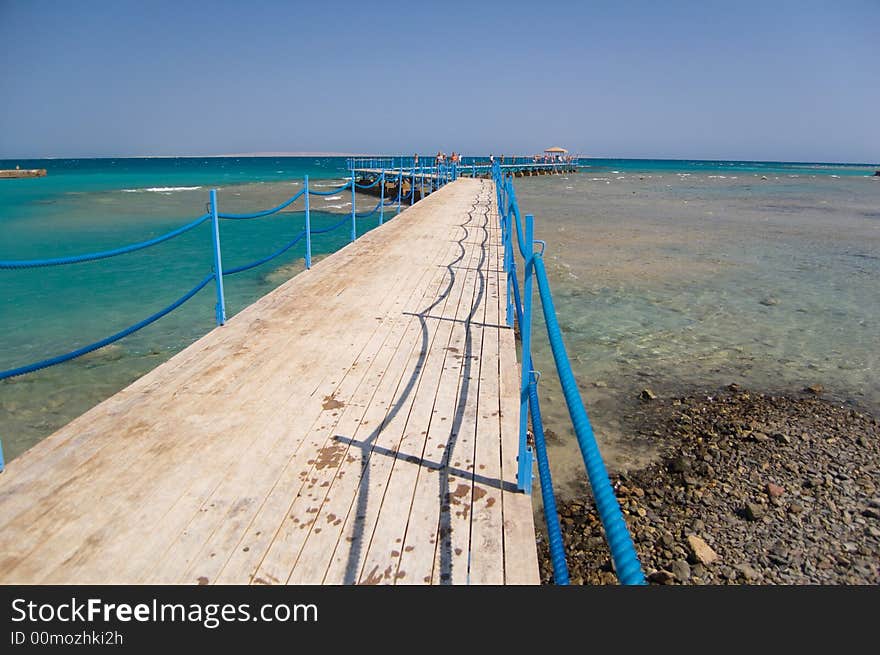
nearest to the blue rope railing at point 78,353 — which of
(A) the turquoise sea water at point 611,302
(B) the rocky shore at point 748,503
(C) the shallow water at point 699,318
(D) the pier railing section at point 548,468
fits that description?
(A) the turquoise sea water at point 611,302

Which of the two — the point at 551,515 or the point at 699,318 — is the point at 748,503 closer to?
the point at 551,515

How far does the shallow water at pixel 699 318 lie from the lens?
6.68 m

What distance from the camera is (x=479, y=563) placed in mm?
2309

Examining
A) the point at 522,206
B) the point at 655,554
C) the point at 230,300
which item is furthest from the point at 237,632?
the point at 522,206

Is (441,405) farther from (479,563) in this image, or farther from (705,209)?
(705,209)

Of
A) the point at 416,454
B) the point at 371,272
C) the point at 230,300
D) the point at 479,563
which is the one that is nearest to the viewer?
the point at 479,563

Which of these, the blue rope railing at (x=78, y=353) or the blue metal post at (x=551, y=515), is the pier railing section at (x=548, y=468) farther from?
the blue rope railing at (x=78, y=353)

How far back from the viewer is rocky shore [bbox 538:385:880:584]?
152 inches

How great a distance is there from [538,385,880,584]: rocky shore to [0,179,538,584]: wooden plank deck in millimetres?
1399

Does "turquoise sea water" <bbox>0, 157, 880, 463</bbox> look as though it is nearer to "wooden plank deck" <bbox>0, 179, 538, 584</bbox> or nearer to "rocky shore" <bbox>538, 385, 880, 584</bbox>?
"rocky shore" <bbox>538, 385, 880, 584</bbox>

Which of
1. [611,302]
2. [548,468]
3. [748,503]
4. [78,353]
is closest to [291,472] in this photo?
[548,468]

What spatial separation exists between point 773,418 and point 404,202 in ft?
93.4

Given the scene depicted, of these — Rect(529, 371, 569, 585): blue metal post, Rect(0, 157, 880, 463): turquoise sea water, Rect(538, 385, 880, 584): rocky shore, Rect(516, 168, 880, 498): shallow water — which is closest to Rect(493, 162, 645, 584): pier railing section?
Rect(529, 371, 569, 585): blue metal post

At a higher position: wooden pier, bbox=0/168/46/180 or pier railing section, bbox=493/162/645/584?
pier railing section, bbox=493/162/645/584
